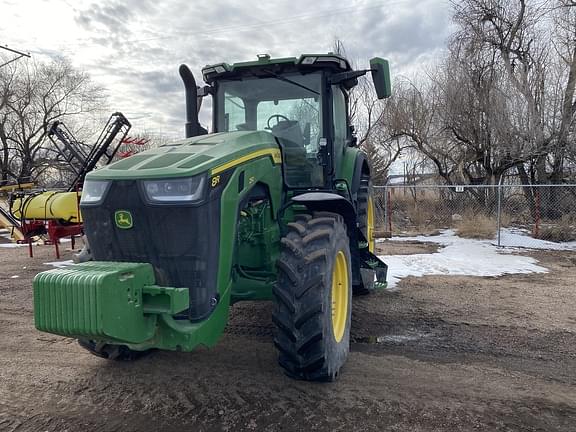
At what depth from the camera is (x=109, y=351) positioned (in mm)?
3877

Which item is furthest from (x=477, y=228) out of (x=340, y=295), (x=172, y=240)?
(x=172, y=240)

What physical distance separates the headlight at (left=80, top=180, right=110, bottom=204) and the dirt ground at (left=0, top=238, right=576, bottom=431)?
4.99ft

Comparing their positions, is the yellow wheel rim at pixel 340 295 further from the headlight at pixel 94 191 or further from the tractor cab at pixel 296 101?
the headlight at pixel 94 191

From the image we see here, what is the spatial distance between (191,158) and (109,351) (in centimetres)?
191

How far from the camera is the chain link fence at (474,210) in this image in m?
12.7

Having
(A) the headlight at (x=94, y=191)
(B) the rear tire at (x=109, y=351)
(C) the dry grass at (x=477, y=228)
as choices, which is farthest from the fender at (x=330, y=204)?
(C) the dry grass at (x=477, y=228)

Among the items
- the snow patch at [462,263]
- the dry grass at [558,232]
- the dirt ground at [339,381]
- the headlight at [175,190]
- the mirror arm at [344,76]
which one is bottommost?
the dirt ground at [339,381]

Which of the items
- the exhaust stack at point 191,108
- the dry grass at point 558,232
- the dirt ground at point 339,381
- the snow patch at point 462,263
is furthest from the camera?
the dry grass at point 558,232

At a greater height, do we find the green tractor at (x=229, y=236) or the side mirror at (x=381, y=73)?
the side mirror at (x=381, y=73)

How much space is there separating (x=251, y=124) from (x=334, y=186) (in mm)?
1072

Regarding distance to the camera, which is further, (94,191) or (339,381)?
(339,381)

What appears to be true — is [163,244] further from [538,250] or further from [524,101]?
[524,101]

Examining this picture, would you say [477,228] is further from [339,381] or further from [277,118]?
[339,381]

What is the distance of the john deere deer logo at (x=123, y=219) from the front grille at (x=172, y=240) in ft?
0.07
